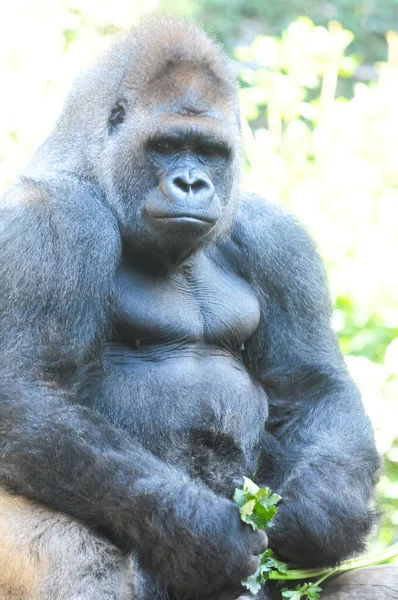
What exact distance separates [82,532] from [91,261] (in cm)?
83

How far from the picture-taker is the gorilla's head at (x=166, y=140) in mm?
3467

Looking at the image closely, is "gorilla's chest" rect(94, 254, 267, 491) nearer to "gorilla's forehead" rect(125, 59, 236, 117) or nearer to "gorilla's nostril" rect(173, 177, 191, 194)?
"gorilla's nostril" rect(173, 177, 191, 194)

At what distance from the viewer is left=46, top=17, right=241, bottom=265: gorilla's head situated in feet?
11.4

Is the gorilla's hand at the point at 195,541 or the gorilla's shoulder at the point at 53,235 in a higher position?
the gorilla's shoulder at the point at 53,235

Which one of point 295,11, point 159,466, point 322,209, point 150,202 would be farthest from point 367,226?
point 295,11

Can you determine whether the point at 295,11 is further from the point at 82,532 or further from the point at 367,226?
the point at 82,532

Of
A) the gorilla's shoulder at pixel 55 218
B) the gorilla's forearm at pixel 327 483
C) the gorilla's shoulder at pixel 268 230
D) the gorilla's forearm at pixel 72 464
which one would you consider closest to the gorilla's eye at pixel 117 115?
the gorilla's shoulder at pixel 55 218

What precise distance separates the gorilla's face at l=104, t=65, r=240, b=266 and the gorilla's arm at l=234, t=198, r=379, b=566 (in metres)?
0.35

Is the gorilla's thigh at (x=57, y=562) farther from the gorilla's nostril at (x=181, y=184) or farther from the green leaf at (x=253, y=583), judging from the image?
the gorilla's nostril at (x=181, y=184)

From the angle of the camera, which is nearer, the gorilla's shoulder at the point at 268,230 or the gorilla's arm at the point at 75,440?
the gorilla's arm at the point at 75,440

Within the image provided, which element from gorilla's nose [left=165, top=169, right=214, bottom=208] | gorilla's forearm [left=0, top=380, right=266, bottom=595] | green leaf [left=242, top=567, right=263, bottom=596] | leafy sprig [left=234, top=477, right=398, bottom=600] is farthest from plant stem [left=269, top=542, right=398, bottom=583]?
gorilla's nose [left=165, top=169, right=214, bottom=208]

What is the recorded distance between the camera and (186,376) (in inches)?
140

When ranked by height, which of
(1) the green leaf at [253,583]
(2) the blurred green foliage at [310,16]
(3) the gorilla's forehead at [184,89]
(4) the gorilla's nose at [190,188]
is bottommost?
(1) the green leaf at [253,583]

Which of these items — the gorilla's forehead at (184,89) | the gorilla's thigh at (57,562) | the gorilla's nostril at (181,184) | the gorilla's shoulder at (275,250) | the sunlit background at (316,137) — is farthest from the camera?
the sunlit background at (316,137)
